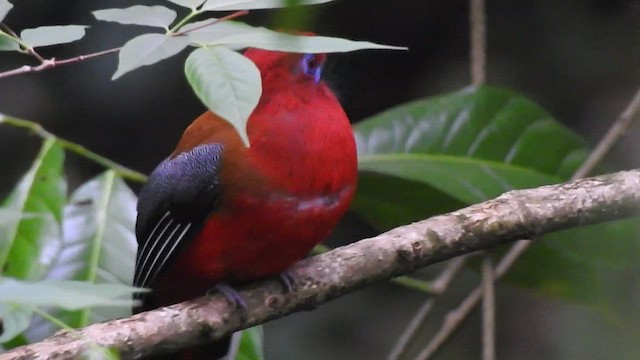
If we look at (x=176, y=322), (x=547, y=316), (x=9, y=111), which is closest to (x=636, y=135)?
(x=547, y=316)

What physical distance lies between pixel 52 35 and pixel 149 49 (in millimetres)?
160

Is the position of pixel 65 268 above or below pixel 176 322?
below

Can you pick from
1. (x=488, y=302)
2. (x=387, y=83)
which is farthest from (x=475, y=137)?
(x=387, y=83)

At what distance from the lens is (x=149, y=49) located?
0.86 metres

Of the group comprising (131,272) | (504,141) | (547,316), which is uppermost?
(504,141)

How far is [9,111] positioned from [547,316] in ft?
6.19

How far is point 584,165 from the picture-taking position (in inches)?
86.9

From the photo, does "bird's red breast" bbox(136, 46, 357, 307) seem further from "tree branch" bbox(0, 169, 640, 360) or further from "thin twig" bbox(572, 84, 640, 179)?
"thin twig" bbox(572, 84, 640, 179)

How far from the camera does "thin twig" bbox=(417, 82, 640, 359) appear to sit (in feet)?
6.96

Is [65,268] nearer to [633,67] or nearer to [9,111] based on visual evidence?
[9,111]

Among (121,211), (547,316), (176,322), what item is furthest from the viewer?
(547,316)

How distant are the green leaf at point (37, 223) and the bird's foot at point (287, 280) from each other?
1.65 feet

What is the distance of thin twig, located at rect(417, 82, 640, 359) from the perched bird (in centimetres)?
76

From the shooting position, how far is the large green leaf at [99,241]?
5.99 ft
